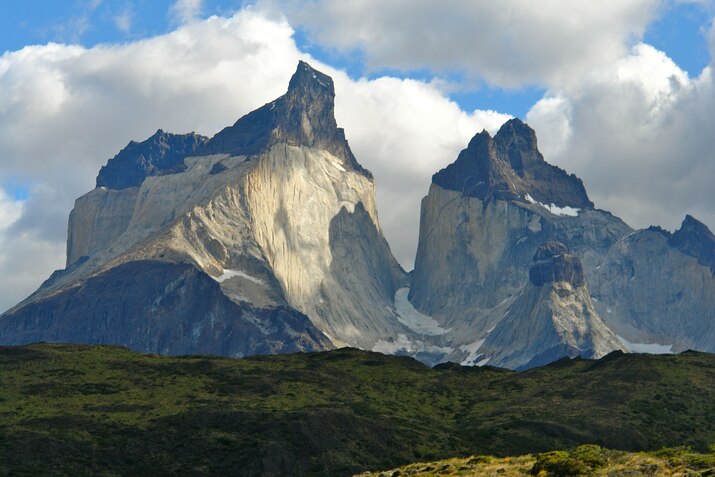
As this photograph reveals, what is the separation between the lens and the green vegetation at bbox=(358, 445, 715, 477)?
109688mm

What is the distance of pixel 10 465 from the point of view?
19825 centimetres

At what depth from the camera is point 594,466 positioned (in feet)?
370

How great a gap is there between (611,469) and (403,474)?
21.3 m

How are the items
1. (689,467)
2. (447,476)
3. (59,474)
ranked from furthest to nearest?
(59,474) → (447,476) → (689,467)

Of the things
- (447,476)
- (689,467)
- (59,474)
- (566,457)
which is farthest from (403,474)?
(59,474)

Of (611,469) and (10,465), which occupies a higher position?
(10,465)

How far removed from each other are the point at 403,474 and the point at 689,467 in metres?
26.9

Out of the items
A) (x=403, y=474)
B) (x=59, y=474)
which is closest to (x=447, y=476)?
(x=403, y=474)

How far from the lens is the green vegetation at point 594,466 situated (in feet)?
360

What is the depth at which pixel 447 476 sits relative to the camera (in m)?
119

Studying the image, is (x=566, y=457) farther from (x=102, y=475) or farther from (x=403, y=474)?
(x=102, y=475)

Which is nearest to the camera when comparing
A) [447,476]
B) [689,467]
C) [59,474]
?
[689,467]

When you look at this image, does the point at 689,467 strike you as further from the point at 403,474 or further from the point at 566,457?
the point at 403,474

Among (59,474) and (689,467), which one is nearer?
(689,467)
